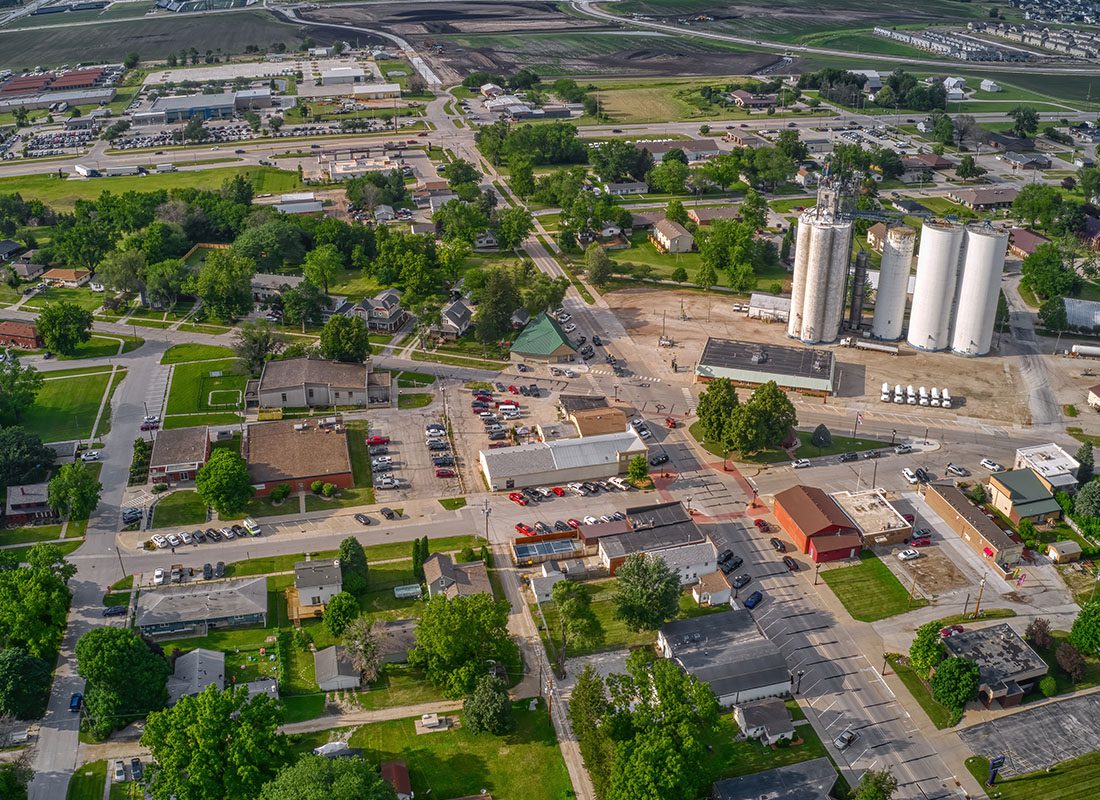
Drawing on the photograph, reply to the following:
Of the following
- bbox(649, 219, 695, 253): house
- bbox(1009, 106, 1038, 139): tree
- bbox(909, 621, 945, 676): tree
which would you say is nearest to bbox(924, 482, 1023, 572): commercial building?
bbox(909, 621, 945, 676): tree

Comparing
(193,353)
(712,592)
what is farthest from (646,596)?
(193,353)

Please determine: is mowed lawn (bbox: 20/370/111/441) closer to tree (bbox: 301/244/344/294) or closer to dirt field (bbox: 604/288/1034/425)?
tree (bbox: 301/244/344/294)

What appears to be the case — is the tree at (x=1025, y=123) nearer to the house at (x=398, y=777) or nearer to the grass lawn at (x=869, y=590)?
the grass lawn at (x=869, y=590)

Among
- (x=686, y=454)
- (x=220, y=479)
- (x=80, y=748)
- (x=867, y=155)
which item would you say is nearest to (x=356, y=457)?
(x=220, y=479)

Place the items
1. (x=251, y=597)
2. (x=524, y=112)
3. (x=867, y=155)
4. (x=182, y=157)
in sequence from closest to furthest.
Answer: (x=251, y=597), (x=867, y=155), (x=182, y=157), (x=524, y=112)

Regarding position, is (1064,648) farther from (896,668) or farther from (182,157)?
(182,157)

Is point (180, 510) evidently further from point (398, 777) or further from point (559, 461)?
point (398, 777)

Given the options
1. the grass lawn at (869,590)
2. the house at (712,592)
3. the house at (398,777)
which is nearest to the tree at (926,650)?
the grass lawn at (869,590)
